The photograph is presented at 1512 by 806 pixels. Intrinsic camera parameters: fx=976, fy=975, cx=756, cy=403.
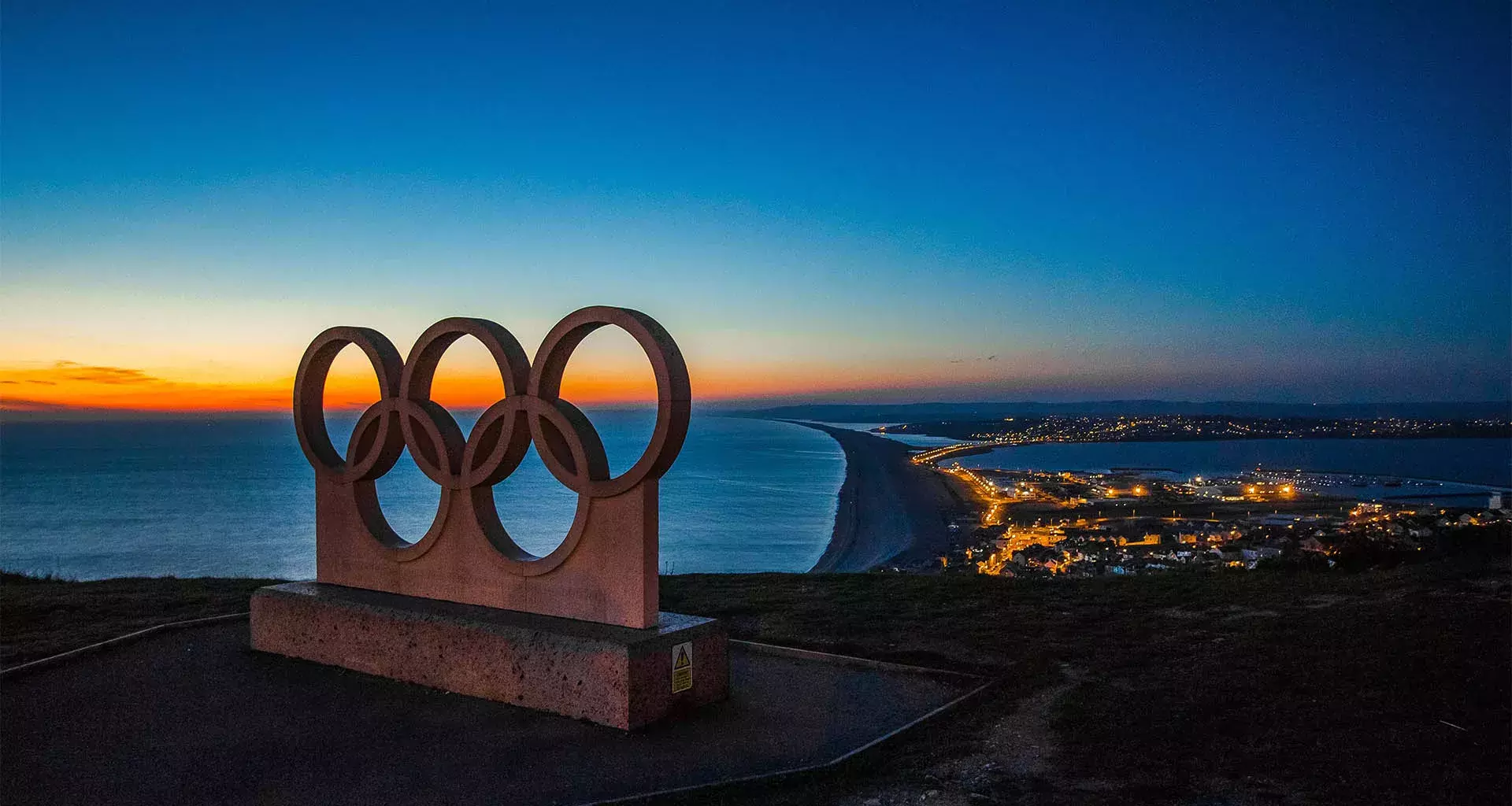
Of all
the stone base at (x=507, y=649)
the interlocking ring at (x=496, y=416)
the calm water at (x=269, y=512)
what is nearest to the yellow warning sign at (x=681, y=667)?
the stone base at (x=507, y=649)

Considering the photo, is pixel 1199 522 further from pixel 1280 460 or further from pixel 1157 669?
pixel 1280 460

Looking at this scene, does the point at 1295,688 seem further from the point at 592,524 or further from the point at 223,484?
the point at 223,484

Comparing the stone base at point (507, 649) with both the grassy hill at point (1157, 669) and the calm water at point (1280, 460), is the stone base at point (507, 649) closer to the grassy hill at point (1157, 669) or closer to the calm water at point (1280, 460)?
the grassy hill at point (1157, 669)

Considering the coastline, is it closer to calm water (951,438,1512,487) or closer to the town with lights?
the town with lights

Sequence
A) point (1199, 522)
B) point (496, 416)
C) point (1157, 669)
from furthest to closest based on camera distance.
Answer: point (1199, 522) < point (496, 416) < point (1157, 669)

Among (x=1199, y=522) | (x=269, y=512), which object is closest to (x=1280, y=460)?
(x=1199, y=522)

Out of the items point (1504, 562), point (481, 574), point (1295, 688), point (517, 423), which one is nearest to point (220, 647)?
point (481, 574)

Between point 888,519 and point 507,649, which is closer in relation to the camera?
point 507,649
